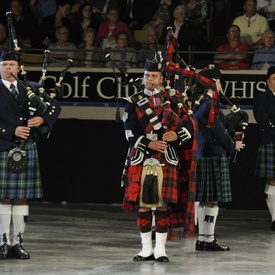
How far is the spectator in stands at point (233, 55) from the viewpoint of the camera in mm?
13867

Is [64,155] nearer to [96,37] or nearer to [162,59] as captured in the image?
[96,37]

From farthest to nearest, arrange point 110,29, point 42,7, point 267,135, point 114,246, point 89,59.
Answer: point 42,7 → point 110,29 → point 89,59 → point 267,135 → point 114,246

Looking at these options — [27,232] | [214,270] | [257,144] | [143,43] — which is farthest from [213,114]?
[143,43]

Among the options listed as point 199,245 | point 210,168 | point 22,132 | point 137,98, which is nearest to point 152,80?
point 137,98

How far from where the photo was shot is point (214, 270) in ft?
30.3

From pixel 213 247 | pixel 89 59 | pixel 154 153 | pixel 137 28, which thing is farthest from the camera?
pixel 137 28

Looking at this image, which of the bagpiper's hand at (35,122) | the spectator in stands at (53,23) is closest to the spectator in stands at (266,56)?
the spectator in stands at (53,23)

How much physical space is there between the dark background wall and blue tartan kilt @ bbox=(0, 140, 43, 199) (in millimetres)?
4357

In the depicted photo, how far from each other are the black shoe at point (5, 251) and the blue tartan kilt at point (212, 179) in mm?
1810

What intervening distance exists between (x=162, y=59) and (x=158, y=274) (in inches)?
73.9

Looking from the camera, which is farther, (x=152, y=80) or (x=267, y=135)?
(x=267, y=135)

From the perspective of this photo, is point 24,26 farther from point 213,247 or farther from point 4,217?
point 4,217

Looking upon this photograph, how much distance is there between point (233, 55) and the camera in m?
13.9

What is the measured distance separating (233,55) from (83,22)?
7.82 feet
